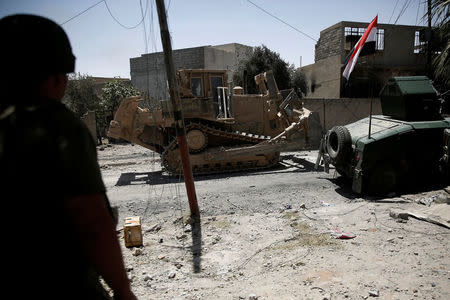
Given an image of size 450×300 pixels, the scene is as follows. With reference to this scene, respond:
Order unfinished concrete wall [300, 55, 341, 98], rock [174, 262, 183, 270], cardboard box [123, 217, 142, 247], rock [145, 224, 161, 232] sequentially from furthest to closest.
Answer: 1. unfinished concrete wall [300, 55, 341, 98]
2. rock [145, 224, 161, 232]
3. cardboard box [123, 217, 142, 247]
4. rock [174, 262, 183, 270]

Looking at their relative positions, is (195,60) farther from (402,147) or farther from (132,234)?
(132,234)

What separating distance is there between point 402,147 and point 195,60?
74.3ft

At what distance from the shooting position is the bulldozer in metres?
9.73

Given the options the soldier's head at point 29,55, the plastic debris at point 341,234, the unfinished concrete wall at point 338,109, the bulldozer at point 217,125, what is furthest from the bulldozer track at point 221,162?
the soldier's head at point 29,55

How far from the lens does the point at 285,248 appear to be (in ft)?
14.5

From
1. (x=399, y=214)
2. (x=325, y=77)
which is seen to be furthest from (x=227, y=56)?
(x=399, y=214)

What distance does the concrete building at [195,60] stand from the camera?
26.4 m

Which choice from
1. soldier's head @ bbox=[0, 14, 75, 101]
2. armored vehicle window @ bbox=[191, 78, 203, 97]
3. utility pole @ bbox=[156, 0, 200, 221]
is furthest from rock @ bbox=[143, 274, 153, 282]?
armored vehicle window @ bbox=[191, 78, 203, 97]

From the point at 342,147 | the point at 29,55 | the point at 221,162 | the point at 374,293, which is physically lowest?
the point at 374,293

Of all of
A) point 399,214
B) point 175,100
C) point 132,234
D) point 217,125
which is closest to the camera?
point 132,234

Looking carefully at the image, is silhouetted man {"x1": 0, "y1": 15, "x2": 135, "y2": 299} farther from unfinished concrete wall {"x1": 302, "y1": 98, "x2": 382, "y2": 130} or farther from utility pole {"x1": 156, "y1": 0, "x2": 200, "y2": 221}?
unfinished concrete wall {"x1": 302, "y1": 98, "x2": 382, "y2": 130}

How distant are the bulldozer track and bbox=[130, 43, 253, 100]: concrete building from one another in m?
16.3

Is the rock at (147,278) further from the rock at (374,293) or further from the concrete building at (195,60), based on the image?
the concrete building at (195,60)

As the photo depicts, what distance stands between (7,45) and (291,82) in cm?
2469
